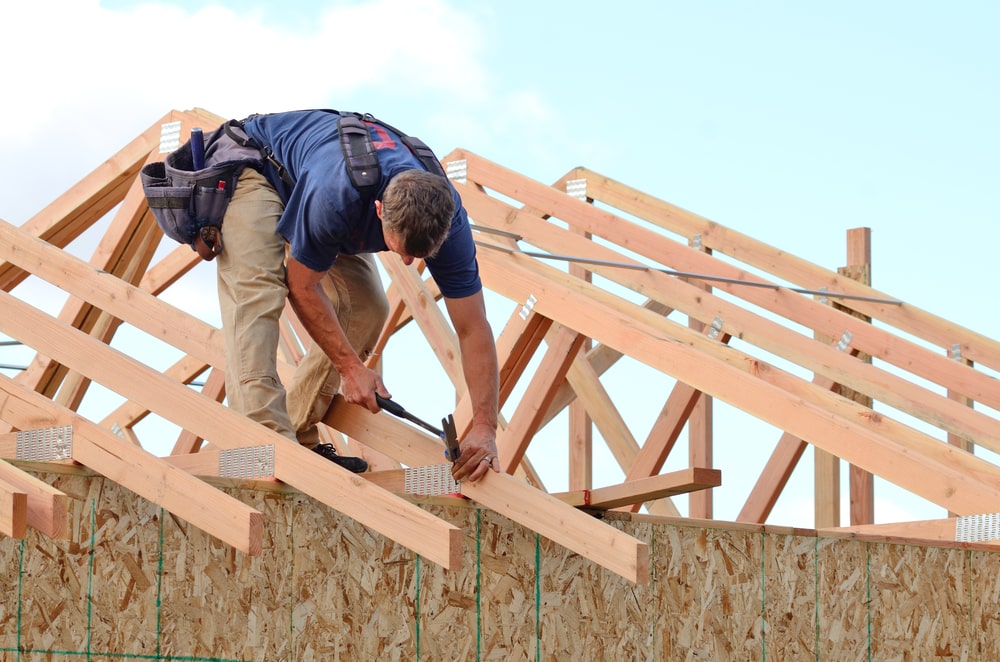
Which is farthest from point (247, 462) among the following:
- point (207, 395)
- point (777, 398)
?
point (207, 395)

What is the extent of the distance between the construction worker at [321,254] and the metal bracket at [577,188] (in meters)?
4.65

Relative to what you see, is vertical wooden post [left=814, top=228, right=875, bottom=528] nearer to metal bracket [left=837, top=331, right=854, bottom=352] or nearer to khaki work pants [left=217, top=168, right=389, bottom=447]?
metal bracket [left=837, top=331, right=854, bottom=352]

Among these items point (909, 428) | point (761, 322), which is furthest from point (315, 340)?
point (761, 322)

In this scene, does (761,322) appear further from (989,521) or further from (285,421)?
(285,421)

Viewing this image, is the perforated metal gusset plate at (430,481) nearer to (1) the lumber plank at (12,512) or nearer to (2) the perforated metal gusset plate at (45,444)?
(2) the perforated metal gusset plate at (45,444)

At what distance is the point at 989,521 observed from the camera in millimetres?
5367

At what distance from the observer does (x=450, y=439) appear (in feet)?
13.8

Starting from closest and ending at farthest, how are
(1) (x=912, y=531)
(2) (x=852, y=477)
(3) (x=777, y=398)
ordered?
(3) (x=777, y=398)
(1) (x=912, y=531)
(2) (x=852, y=477)

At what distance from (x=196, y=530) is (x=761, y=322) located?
3.89 m

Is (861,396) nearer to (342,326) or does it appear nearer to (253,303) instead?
(342,326)

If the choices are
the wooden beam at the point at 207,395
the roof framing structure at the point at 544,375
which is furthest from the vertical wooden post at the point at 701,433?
the wooden beam at the point at 207,395

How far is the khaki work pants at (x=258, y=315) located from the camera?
175 inches

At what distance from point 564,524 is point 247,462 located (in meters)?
0.95

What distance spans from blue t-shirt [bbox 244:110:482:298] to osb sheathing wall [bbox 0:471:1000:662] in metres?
0.74
